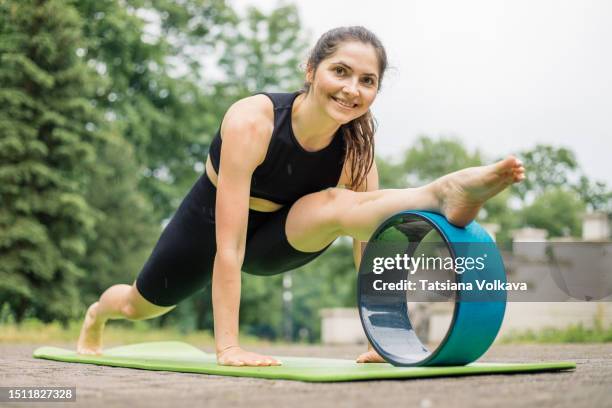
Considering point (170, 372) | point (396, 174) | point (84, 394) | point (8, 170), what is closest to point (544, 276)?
point (8, 170)

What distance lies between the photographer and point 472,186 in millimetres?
2492

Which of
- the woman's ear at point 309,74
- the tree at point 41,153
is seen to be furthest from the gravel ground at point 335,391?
the tree at point 41,153

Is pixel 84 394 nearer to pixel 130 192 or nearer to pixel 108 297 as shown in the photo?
pixel 108 297

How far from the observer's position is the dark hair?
3.15m

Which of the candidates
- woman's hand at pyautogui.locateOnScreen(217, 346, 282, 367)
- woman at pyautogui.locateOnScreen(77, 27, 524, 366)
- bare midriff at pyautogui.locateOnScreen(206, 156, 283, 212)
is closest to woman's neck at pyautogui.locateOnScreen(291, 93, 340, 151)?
Answer: woman at pyautogui.locateOnScreen(77, 27, 524, 366)

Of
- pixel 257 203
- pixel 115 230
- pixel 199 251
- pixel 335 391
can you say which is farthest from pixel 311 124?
pixel 115 230

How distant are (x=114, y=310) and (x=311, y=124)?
66.1 inches

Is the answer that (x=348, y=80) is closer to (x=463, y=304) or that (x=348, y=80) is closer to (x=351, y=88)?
(x=351, y=88)

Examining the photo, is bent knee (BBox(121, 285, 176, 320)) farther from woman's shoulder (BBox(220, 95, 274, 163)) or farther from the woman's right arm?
woman's shoulder (BBox(220, 95, 274, 163))

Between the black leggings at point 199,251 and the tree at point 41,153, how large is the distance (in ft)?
27.0

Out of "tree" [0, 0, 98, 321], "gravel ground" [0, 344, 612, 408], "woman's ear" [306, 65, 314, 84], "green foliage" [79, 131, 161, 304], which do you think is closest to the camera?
"gravel ground" [0, 344, 612, 408]

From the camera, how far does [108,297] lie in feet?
13.8

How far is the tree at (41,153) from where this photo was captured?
38.0 feet

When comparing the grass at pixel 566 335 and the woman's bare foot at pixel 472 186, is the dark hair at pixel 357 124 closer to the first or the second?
the woman's bare foot at pixel 472 186
